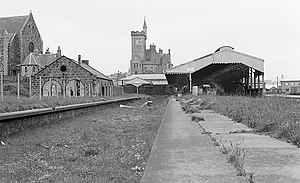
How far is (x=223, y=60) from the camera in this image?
45156mm

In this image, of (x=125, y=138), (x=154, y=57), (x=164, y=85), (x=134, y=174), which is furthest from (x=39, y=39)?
(x=154, y=57)

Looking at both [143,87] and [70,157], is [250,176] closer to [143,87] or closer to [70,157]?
[70,157]

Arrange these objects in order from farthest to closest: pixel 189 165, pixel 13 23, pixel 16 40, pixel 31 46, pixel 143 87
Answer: pixel 143 87
pixel 31 46
pixel 13 23
pixel 16 40
pixel 189 165

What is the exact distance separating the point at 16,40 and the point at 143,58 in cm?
9454

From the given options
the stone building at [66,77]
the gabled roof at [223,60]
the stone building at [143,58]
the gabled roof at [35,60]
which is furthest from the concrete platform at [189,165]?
the stone building at [143,58]

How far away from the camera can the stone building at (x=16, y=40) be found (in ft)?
206

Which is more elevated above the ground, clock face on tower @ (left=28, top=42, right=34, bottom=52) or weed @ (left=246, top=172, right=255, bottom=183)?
clock face on tower @ (left=28, top=42, right=34, bottom=52)

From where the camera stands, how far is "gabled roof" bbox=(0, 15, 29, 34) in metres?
A: 67.2

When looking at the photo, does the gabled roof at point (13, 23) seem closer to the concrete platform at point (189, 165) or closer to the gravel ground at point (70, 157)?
the gravel ground at point (70, 157)

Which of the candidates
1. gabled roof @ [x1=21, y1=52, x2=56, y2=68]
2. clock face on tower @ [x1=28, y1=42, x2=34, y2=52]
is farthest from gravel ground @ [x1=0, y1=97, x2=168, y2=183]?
clock face on tower @ [x1=28, y1=42, x2=34, y2=52]

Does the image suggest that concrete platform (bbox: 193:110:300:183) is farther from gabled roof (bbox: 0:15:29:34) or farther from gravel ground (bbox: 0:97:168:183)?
gabled roof (bbox: 0:15:29:34)

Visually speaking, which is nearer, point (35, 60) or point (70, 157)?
point (70, 157)

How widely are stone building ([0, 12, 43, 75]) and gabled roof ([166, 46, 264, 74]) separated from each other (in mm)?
29616

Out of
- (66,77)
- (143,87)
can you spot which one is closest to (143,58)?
(143,87)
